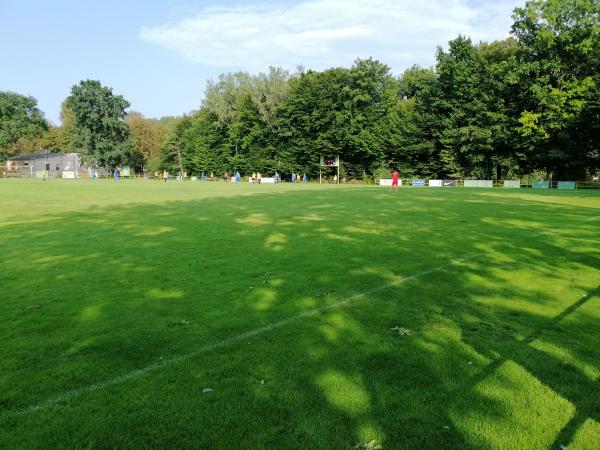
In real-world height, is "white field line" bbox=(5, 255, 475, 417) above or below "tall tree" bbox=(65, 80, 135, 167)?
below

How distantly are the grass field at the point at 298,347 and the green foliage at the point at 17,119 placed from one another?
107m

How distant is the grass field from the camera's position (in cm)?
373

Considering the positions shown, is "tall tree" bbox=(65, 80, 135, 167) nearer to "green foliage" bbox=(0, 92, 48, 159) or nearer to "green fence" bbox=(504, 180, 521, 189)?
"green foliage" bbox=(0, 92, 48, 159)

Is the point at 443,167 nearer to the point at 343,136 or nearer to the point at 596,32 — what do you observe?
the point at 343,136

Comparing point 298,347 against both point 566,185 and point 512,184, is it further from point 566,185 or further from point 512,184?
point 512,184

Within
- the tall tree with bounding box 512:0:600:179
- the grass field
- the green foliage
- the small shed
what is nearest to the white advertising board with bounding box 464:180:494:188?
the tall tree with bounding box 512:0:600:179

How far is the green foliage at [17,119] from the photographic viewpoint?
9969 cm

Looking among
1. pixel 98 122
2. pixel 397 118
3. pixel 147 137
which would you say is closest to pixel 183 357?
pixel 397 118

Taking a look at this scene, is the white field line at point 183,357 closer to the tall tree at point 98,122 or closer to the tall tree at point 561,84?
the tall tree at point 561,84

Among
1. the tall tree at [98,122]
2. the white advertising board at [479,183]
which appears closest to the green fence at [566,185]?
the white advertising board at [479,183]

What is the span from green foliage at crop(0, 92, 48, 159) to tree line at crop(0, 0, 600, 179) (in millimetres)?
265

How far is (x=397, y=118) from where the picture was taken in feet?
247

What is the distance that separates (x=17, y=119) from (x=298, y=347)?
117 m

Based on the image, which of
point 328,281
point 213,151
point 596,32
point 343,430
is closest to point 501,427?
point 343,430
